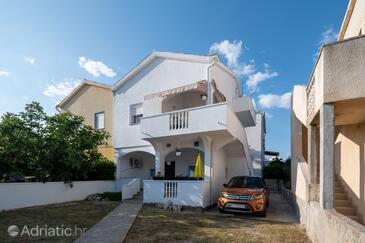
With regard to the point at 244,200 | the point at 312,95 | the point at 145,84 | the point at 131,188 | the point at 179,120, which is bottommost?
the point at 131,188

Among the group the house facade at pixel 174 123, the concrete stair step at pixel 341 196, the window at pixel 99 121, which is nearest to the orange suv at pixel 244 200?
the house facade at pixel 174 123

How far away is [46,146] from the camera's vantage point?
1508cm

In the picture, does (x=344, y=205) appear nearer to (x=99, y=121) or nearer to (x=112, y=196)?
(x=112, y=196)

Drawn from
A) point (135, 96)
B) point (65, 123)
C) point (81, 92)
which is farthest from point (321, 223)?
point (81, 92)

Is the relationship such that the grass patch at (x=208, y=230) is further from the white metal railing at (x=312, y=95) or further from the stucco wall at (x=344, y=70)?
the stucco wall at (x=344, y=70)

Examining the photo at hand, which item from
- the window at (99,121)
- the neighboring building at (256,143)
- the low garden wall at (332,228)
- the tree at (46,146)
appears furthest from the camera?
the neighboring building at (256,143)

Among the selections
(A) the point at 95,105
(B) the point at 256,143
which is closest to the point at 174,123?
(A) the point at 95,105

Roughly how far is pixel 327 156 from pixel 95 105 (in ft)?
65.3

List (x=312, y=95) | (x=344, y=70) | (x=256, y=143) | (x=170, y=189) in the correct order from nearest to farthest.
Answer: (x=344, y=70), (x=312, y=95), (x=170, y=189), (x=256, y=143)

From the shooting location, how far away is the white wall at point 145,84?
56.7 ft

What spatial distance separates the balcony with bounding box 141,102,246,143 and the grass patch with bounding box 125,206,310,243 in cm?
409

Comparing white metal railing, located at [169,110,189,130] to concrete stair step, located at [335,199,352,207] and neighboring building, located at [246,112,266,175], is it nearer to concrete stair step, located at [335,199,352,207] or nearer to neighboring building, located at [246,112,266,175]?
concrete stair step, located at [335,199,352,207]

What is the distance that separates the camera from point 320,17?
12727 mm
